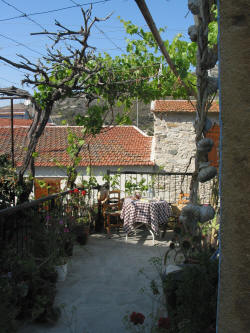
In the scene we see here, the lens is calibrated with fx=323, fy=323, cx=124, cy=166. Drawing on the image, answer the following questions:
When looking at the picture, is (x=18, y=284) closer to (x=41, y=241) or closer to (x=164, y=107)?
(x=41, y=241)

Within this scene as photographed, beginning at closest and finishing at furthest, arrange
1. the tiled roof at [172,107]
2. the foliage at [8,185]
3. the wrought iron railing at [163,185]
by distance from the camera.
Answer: the foliage at [8,185], the wrought iron railing at [163,185], the tiled roof at [172,107]

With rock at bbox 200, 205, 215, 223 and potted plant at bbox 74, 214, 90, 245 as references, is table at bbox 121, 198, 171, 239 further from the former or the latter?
rock at bbox 200, 205, 215, 223

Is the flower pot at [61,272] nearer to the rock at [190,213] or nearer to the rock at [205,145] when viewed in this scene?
the rock at [190,213]

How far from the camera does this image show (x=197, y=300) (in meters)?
2.01

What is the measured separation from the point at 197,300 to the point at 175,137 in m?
8.47

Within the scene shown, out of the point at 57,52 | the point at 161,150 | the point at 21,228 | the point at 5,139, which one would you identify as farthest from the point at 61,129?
the point at 21,228

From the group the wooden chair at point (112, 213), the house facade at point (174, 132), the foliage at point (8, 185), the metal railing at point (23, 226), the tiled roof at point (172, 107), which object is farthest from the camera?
the house facade at point (174, 132)

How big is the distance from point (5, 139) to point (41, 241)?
1305cm

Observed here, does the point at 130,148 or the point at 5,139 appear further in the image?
the point at 5,139

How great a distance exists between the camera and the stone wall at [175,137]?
10109mm

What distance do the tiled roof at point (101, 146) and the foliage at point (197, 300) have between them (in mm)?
10449

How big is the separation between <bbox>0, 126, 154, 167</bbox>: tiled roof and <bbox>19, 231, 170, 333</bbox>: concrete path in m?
7.61

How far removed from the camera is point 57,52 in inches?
180

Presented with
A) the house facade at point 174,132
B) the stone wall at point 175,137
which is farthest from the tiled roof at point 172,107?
the stone wall at point 175,137
